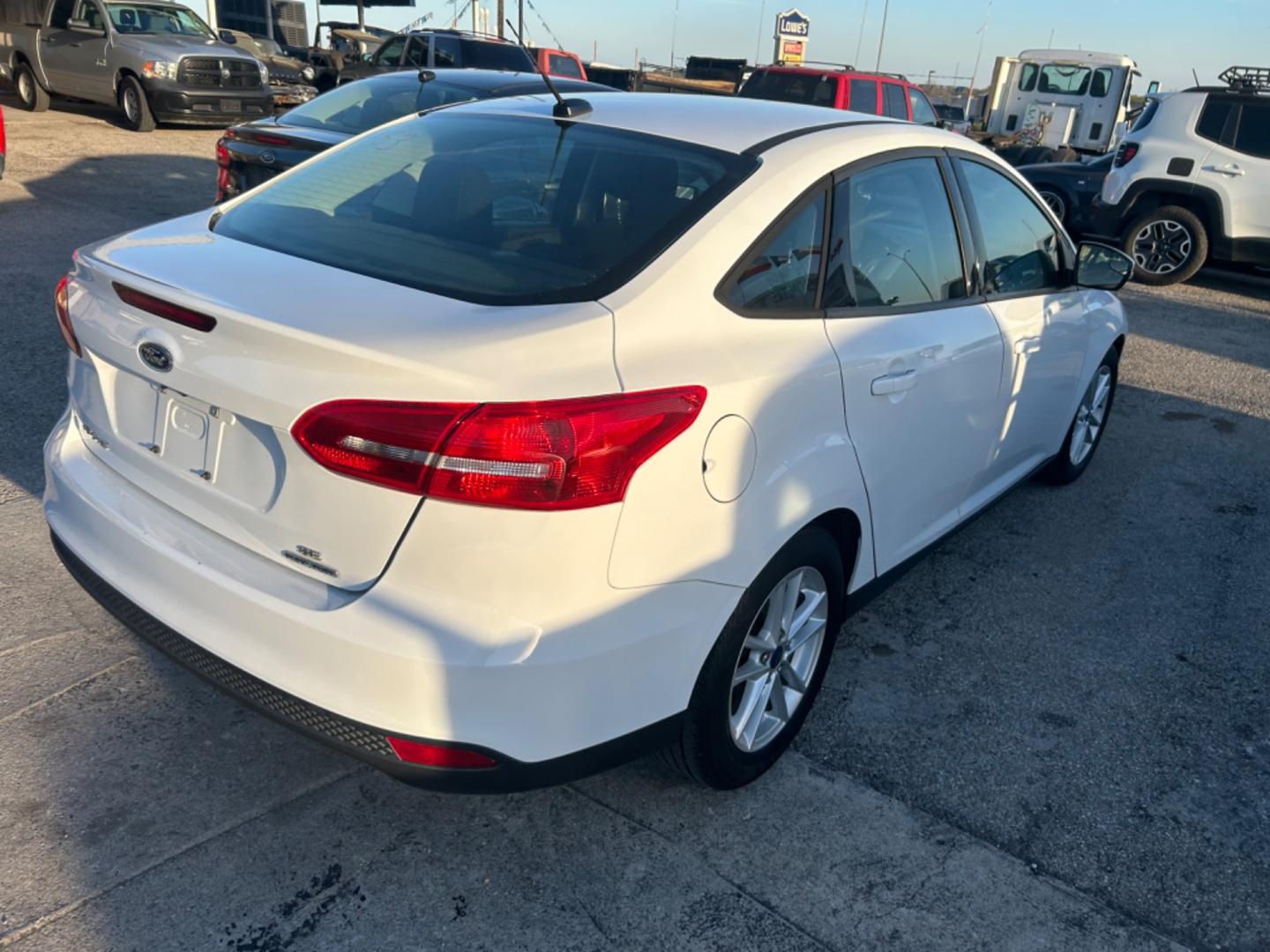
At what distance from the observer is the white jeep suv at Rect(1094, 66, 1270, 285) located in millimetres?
9797

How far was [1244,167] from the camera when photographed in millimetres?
9789

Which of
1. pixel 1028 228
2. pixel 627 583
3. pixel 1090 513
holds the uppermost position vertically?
pixel 1028 228

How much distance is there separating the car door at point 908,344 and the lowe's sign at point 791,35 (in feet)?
113

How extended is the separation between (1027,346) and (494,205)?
2082mm

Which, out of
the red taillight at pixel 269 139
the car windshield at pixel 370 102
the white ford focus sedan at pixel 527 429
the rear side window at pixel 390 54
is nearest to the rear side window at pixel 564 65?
the rear side window at pixel 390 54

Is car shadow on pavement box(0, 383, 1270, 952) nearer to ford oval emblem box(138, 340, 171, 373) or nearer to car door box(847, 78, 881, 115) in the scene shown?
ford oval emblem box(138, 340, 171, 373)

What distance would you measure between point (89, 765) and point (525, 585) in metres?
1.47

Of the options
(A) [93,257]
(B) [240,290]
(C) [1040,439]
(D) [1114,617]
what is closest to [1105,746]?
(D) [1114,617]

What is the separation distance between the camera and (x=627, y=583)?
2059mm

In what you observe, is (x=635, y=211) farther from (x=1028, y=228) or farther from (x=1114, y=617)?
(x=1114, y=617)

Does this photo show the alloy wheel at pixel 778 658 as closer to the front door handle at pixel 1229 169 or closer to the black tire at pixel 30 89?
the front door handle at pixel 1229 169

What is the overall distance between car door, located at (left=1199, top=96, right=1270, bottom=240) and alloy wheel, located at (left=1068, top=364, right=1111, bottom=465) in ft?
19.4

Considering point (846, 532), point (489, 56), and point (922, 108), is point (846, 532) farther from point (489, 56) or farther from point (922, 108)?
point (922, 108)

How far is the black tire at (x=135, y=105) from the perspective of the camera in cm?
1452
